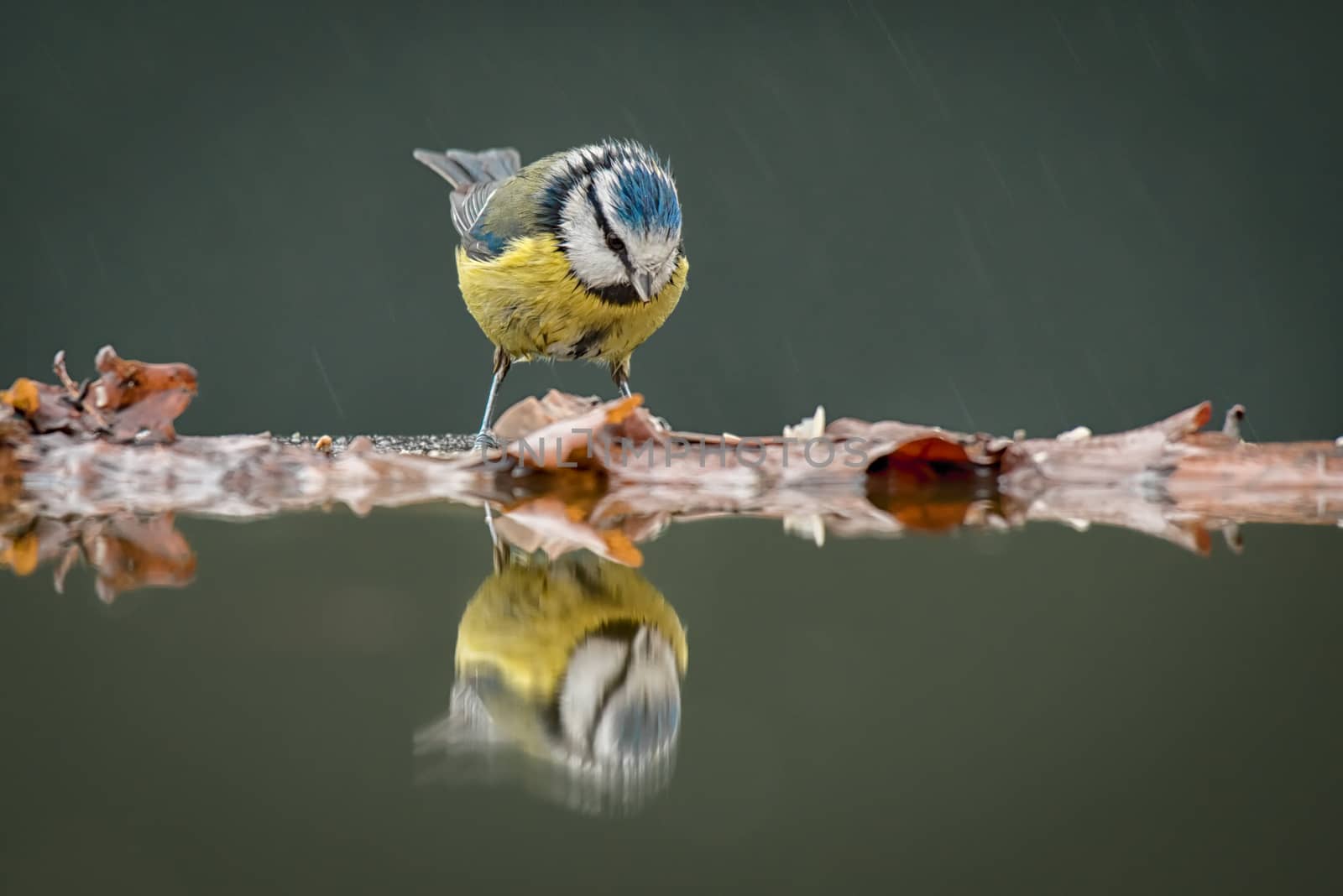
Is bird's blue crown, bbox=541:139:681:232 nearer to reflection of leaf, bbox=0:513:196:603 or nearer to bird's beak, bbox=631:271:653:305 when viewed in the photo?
bird's beak, bbox=631:271:653:305

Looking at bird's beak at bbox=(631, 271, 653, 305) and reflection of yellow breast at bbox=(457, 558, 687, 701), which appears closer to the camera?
reflection of yellow breast at bbox=(457, 558, 687, 701)

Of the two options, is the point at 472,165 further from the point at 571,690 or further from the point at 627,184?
the point at 571,690

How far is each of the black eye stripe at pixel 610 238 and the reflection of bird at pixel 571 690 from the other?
3.60 feet

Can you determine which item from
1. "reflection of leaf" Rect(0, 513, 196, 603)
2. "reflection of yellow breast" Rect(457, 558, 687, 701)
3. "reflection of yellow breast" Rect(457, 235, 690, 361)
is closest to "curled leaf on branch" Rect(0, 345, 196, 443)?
"reflection of leaf" Rect(0, 513, 196, 603)

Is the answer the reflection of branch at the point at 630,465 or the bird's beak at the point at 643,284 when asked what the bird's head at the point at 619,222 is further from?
the reflection of branch at the point at 630,465

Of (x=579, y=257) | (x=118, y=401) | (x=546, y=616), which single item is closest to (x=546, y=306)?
(x=579, y=257)

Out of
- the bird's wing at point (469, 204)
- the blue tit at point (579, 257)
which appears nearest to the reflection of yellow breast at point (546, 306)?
the blue tit at point (579, 257)

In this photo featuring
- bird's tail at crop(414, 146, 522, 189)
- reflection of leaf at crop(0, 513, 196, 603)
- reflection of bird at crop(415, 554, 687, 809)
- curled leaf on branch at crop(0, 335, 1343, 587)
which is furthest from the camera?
bird's tail at crop(414, 146, 522, 189)

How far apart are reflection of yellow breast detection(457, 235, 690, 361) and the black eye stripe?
0.24 ft

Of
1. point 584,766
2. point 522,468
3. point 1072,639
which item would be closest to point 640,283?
point 522,468

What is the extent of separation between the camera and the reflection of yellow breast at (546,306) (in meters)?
1.78

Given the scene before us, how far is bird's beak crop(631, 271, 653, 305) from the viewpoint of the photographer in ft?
5.68

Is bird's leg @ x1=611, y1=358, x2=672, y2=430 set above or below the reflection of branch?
above

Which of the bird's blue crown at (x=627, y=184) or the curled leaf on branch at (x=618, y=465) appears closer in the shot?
the curled leaf on branch at (x=618, y=465)
